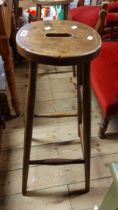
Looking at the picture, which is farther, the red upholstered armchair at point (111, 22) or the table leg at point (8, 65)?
the red upholstered armchair at point (111, 22)

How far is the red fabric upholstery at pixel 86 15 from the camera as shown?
1773 millimetres

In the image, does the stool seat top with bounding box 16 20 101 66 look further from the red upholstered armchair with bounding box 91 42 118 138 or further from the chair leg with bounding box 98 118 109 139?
the chair leg with bounding box 98 118 109 139

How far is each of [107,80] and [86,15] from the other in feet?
2.67

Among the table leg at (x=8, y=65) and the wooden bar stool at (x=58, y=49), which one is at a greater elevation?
the wooden bar stool at (x=58, y=49)

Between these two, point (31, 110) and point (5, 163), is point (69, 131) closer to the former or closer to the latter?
point (5, 163)

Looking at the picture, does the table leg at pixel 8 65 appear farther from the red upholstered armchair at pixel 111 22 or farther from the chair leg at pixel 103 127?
the red upholstered armchair at pixel 111 22

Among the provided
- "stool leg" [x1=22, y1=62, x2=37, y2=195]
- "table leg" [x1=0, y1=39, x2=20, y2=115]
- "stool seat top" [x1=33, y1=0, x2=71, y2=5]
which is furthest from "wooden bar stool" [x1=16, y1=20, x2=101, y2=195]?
"stool seat top" [x1=33, y1=0, x2=71, y2=5]

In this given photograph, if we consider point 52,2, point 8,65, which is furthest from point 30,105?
point 52,2

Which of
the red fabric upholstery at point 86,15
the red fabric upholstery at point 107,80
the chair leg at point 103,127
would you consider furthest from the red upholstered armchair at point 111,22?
the chair leg at point 103,127

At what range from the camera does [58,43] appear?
0.74 m

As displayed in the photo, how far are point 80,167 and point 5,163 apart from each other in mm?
409

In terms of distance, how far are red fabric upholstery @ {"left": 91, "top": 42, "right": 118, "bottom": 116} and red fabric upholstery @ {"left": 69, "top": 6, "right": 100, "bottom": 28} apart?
0.43 meters

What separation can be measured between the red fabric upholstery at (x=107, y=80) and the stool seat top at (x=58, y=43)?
443 millimetres

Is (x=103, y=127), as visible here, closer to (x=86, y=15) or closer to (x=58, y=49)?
(x=58, y=49)
